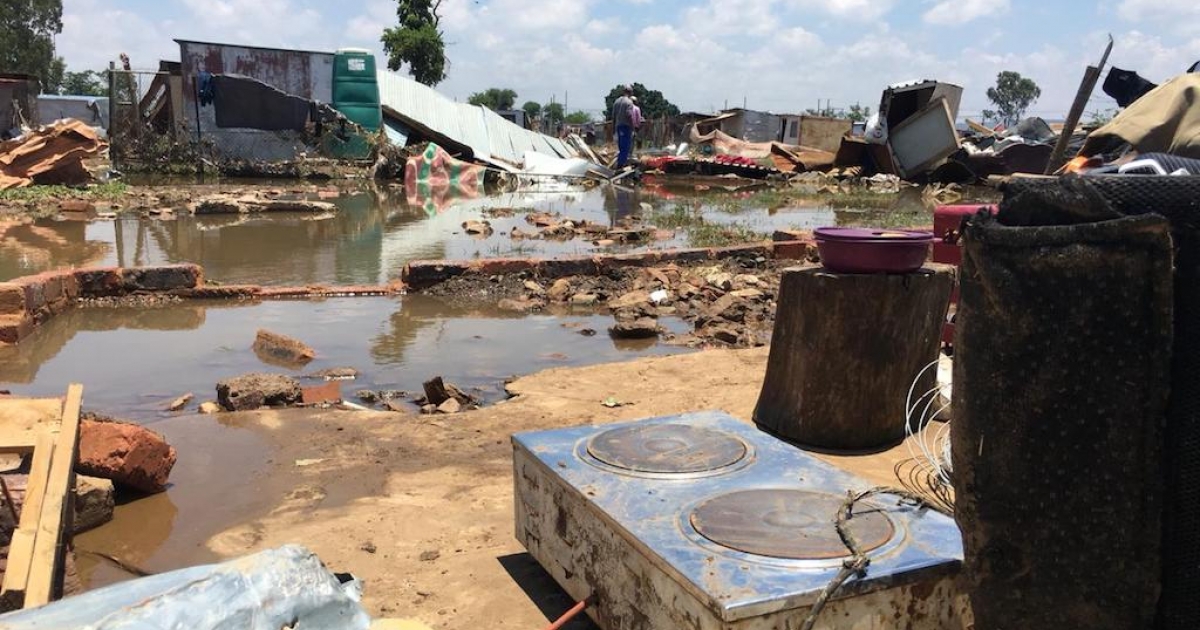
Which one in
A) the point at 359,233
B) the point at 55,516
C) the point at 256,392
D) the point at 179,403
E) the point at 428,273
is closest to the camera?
the point at 55,516

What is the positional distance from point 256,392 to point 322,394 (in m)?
0.36

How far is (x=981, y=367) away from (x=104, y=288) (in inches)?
285

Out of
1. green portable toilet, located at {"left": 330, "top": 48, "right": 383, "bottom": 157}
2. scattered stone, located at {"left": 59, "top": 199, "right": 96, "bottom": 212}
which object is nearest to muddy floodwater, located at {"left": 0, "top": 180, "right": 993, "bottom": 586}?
scattered stone, located at {"left": 59, "top": 199, "right": 96, "bottom": 212}

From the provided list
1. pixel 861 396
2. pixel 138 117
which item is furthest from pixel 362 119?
pixel 861 396

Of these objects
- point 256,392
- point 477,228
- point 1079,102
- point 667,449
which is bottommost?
point 256,392

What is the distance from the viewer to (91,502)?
10.7 feet

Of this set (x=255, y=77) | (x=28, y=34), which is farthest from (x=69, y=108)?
(x=255, y=77)

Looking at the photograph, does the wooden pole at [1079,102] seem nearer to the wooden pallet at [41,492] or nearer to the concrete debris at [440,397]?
the concrete debris at [440,397]

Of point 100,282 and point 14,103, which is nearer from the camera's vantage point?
point 100,282

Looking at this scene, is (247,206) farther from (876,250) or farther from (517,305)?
(876,250)

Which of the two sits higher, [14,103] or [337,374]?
[14,103]

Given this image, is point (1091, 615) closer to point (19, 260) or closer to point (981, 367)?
point (981, 367)

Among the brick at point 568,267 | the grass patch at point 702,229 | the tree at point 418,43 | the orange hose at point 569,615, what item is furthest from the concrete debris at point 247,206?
the tree at point 418,43

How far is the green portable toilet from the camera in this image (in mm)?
22500
